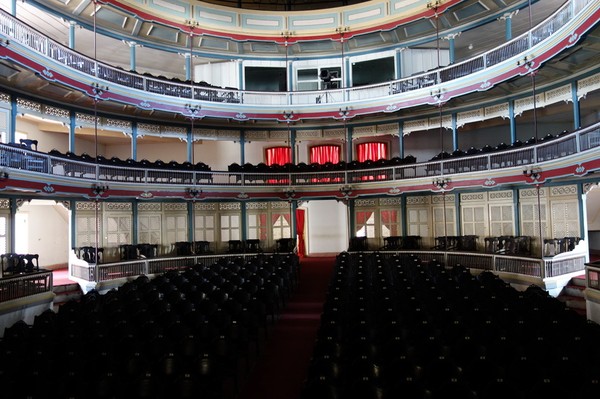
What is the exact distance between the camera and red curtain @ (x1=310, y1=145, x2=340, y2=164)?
26.7m

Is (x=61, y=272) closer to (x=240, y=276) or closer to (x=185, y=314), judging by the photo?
(x=240, y=276)

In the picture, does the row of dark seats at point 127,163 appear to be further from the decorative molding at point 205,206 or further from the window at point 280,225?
the window at point 280,225

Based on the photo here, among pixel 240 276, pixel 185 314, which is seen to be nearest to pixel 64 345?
pixel 185 314

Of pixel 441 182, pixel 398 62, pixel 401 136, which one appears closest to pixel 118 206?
pixel 401 136

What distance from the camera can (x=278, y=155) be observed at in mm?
26844

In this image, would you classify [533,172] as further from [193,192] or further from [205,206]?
[205,206]

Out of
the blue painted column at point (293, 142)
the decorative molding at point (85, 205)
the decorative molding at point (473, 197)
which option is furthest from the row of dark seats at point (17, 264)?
the decorative molding at point (473, 197)

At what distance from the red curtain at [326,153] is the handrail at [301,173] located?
3.67 m

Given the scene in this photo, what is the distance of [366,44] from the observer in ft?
85.0

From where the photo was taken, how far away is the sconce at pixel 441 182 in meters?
20.0

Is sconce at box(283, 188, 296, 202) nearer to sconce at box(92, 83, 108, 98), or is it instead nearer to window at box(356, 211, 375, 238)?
window at box(356, 211, 375, 238)

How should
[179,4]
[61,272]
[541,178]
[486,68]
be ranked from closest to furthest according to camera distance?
[541,178] → [486,68] → [61,272] → [179,4]

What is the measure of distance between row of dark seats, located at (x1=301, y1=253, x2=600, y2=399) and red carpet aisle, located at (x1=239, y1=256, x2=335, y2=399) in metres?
0.96

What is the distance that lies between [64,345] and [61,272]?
13854 millimetres
